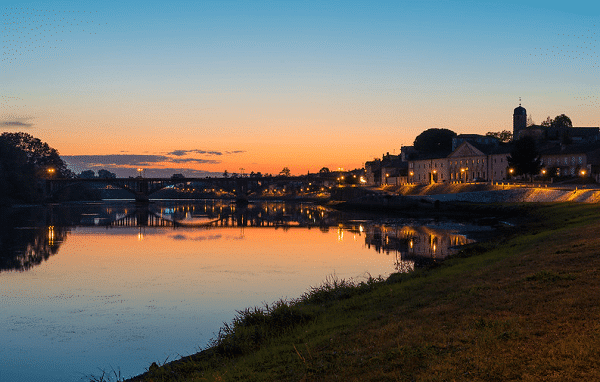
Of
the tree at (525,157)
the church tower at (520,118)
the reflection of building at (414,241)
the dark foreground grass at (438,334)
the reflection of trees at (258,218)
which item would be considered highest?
the church tower at (520,118)

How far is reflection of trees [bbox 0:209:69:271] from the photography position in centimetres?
3522

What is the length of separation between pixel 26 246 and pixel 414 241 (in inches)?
1305

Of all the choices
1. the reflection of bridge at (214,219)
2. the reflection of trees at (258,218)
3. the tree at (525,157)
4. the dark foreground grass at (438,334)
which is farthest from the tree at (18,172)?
the dark foreground grass at (438,334)

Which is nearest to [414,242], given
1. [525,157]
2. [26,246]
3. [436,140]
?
[26,246]

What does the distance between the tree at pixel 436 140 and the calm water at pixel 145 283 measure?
401 feet

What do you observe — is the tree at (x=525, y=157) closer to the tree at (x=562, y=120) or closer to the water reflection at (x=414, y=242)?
the water reflection at (x=414, y=242)

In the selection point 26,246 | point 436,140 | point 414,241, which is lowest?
point 414,241

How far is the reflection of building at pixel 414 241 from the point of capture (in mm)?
36503

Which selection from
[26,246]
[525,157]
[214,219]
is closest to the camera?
[26,246]

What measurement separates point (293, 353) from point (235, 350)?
8.26 feet

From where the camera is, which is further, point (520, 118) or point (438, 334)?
point (520, 118)

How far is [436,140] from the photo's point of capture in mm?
175625

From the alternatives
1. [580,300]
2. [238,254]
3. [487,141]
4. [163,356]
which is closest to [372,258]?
[238,254]

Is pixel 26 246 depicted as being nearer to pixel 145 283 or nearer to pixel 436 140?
pixel 145 283
